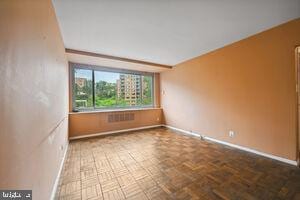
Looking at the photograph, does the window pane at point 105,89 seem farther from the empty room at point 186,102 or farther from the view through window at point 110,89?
the empty room at point 186,102

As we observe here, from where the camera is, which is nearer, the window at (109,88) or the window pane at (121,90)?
the window at (109,88)

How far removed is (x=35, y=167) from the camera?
1.10 m

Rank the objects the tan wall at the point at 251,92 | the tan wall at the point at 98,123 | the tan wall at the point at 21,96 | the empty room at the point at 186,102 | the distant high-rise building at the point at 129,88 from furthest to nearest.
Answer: the distant high-rise building at the point at 129,88
the tan wall at the point at 98,123
the tan wall at the point at 251,92
the empty room at the point at 186,102
the tan wall at the point at 21,96

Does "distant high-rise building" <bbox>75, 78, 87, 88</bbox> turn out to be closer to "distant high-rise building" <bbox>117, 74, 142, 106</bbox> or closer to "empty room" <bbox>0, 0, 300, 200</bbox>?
"empty room" <bbox>0, 0, 300, 200</bbox>

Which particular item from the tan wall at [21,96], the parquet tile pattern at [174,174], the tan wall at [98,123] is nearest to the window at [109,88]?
the tan wall at [98,123]

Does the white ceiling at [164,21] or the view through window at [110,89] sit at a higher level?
the white ceiling at [164,21]

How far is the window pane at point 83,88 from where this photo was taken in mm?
4326

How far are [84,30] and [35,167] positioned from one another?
234 cm

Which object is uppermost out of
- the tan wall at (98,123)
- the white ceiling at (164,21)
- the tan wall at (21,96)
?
the white ceiling at (164,21)

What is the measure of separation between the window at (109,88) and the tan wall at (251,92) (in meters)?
2.10

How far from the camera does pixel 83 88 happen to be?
14.6 feet

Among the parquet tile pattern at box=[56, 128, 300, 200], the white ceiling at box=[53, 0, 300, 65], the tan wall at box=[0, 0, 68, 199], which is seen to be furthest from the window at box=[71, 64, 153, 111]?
the tan wall at box=[0, 0, 68, 199]

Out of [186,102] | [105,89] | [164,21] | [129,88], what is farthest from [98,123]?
[164,21]

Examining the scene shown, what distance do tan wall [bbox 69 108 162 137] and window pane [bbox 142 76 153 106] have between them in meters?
0.61
